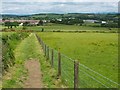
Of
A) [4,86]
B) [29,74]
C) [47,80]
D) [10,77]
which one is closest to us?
[4,86]

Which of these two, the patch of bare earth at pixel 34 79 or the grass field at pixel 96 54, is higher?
the patch of bare earth at pixel 34 79

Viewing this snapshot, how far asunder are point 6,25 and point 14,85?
5279 inches

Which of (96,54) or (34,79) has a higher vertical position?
(34,79)

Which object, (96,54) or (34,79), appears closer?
(34,79)

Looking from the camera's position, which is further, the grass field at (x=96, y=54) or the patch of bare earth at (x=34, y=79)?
the grass field at (x=96, y=54)

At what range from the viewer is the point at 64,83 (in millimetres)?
14086

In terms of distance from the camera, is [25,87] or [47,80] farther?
[47,80]

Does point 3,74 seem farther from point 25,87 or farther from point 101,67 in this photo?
point 101,67

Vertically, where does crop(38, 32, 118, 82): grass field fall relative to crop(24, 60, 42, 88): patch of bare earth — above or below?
below

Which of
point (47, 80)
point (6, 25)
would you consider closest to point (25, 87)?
point (47, 80)

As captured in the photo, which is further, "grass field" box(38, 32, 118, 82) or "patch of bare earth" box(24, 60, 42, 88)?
"grass field" box(38, 32, 118, 82)

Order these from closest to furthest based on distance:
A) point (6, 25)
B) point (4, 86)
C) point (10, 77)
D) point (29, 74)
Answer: point (4, 86) < point (10, 77) < point (29, 74) < point (6, 25)

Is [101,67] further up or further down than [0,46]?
further down

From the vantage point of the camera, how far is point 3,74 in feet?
53.1
